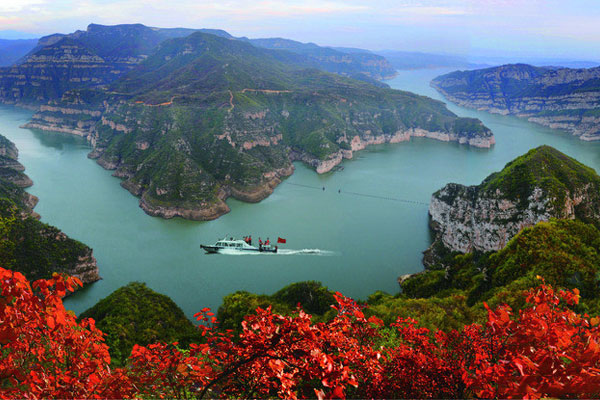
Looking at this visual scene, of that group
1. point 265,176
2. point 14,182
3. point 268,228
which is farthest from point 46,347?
point 14,182

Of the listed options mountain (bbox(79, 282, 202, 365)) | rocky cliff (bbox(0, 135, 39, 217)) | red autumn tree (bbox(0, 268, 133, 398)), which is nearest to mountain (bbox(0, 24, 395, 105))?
rocky cliff (bbox(0, 135, 39, 217))

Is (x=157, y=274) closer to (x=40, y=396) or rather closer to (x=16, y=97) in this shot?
(x=40, y=396)

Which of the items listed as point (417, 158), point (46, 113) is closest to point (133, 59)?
point (46, 113)

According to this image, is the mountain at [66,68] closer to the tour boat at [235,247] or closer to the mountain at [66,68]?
the mountain at [66,68]

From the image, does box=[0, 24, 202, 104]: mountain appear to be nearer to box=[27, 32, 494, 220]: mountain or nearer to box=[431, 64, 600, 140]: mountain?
box=[27, 32, 494, 220]: mountain

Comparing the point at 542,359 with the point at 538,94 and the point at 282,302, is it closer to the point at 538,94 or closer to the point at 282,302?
the point at 282,302

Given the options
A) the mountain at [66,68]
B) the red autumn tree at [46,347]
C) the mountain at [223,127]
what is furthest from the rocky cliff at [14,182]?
the mountain at [66,68]
